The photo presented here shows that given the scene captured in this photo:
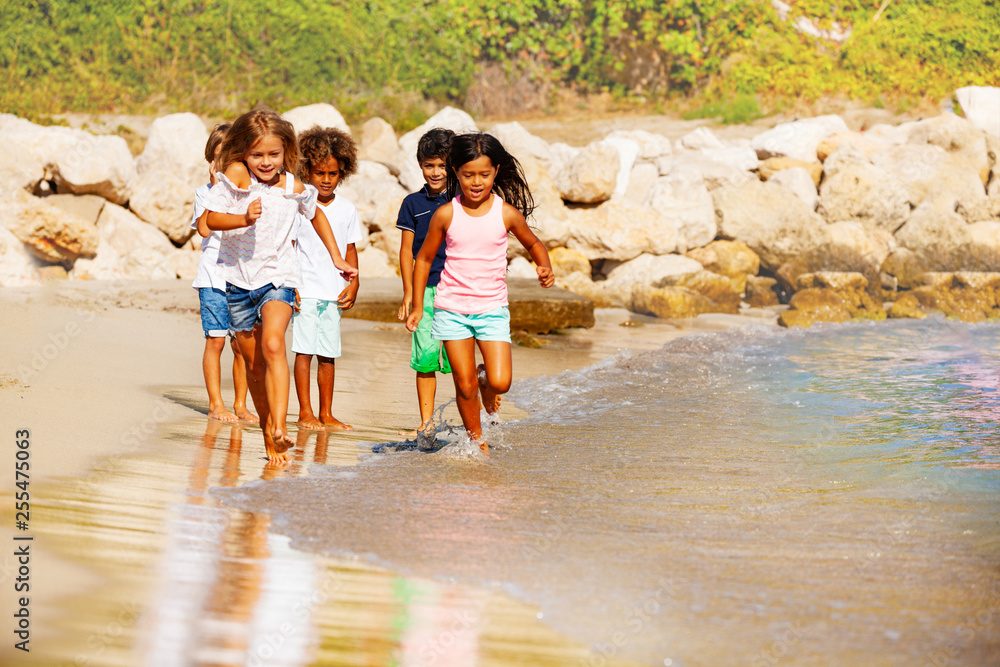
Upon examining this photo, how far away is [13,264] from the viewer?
32.6ft

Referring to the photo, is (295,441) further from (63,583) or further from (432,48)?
(432,48)

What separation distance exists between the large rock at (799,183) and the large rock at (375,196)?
224 inches

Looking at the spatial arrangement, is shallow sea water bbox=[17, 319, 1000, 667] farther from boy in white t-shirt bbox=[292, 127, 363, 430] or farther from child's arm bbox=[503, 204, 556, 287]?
child's arm bbox=[503, 204, 556, 287]

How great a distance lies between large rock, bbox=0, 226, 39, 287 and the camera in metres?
9.80

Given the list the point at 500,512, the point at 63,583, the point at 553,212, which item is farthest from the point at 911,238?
the point at 63,583

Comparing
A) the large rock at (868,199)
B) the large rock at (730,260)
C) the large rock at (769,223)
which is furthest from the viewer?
the large rock at (868,199)

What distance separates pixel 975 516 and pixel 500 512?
6.11 feet

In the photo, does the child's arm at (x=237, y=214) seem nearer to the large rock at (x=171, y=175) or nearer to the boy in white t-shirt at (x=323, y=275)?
the boy in white t-shirt at (x=323, y=275)

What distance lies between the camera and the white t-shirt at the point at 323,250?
17.9 ft

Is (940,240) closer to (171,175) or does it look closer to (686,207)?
(686,207)

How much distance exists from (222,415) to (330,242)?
41.4 inches

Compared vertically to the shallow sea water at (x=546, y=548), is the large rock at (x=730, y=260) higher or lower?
higher

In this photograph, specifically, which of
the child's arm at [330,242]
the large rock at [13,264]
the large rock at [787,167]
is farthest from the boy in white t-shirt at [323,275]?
the large rock at [787,167]

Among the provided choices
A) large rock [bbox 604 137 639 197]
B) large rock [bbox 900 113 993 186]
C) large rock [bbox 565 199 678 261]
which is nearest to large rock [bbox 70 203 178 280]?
large rock [bbox 565 199 678 261]
